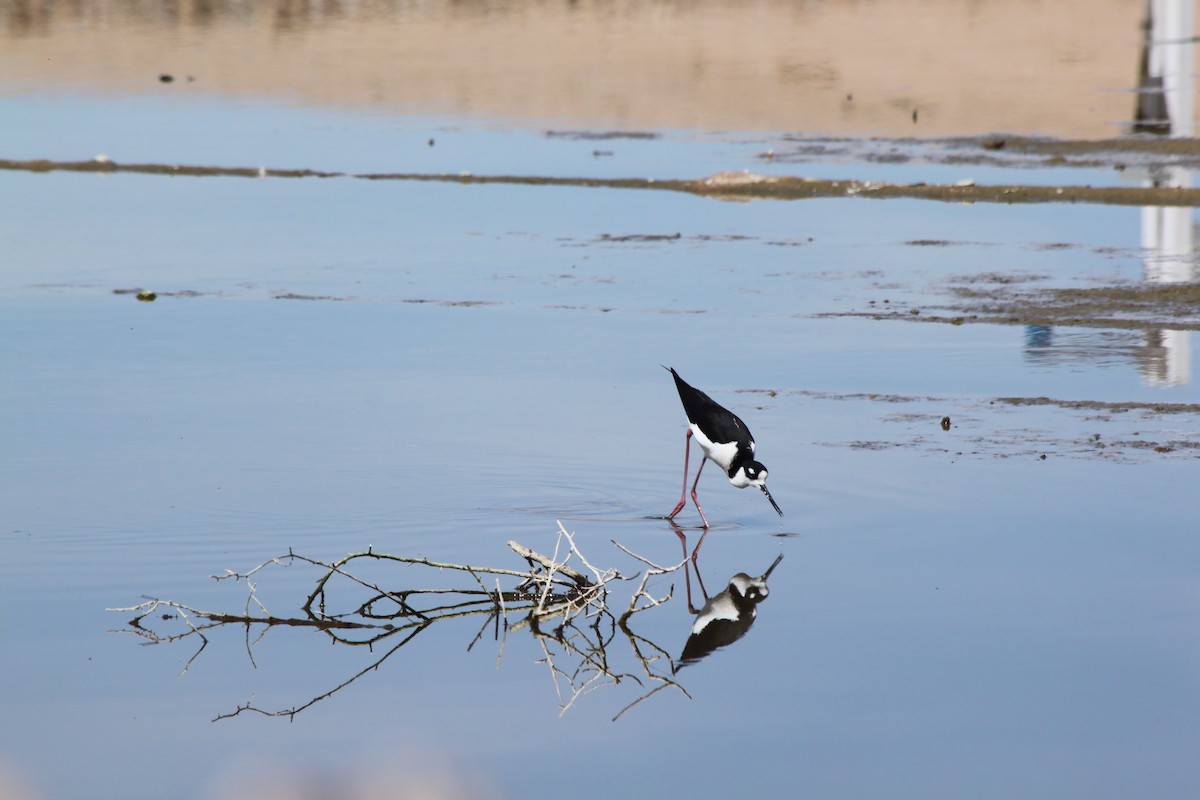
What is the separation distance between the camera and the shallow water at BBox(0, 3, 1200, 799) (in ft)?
17.1

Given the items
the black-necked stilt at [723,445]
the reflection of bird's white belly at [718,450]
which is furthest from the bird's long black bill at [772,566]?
the reflection of bird's white belly at [718,450]

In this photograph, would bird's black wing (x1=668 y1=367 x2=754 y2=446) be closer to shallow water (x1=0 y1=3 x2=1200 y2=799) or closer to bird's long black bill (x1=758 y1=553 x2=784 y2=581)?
shallow water (x1=0 y1=3 x2=1200 y2=799)

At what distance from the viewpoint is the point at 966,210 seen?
1694 centimetres

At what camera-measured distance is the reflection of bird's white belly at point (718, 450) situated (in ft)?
24.8

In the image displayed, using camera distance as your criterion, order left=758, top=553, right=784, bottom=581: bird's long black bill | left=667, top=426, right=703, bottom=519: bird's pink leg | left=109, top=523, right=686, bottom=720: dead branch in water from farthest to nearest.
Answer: left=667, top=426, right=703, bottom=519: bird's pink leg → left=758, top=553, right=784, bottom=581: bird's long black bill → left=109, top=523, right=686, bottom=720: dead branch in water

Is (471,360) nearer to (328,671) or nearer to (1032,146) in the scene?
(328,671)

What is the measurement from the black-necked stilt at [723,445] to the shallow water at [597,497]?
20 centimetres

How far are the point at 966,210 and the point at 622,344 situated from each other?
6924mm

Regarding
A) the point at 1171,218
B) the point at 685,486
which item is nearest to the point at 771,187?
the point at 1171,218

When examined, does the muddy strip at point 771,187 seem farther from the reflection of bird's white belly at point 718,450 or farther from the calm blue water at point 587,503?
the reflection of bird's white belly at point 718,450

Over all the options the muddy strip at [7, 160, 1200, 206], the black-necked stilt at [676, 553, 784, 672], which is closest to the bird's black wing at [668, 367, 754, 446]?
the black-necked stilt at [676, 553, 784, 672]

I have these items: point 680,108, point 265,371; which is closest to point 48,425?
point 265,371

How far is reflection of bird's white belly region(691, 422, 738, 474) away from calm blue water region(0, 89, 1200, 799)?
30cm

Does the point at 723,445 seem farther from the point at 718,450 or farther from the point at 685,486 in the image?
the point at 685,486
